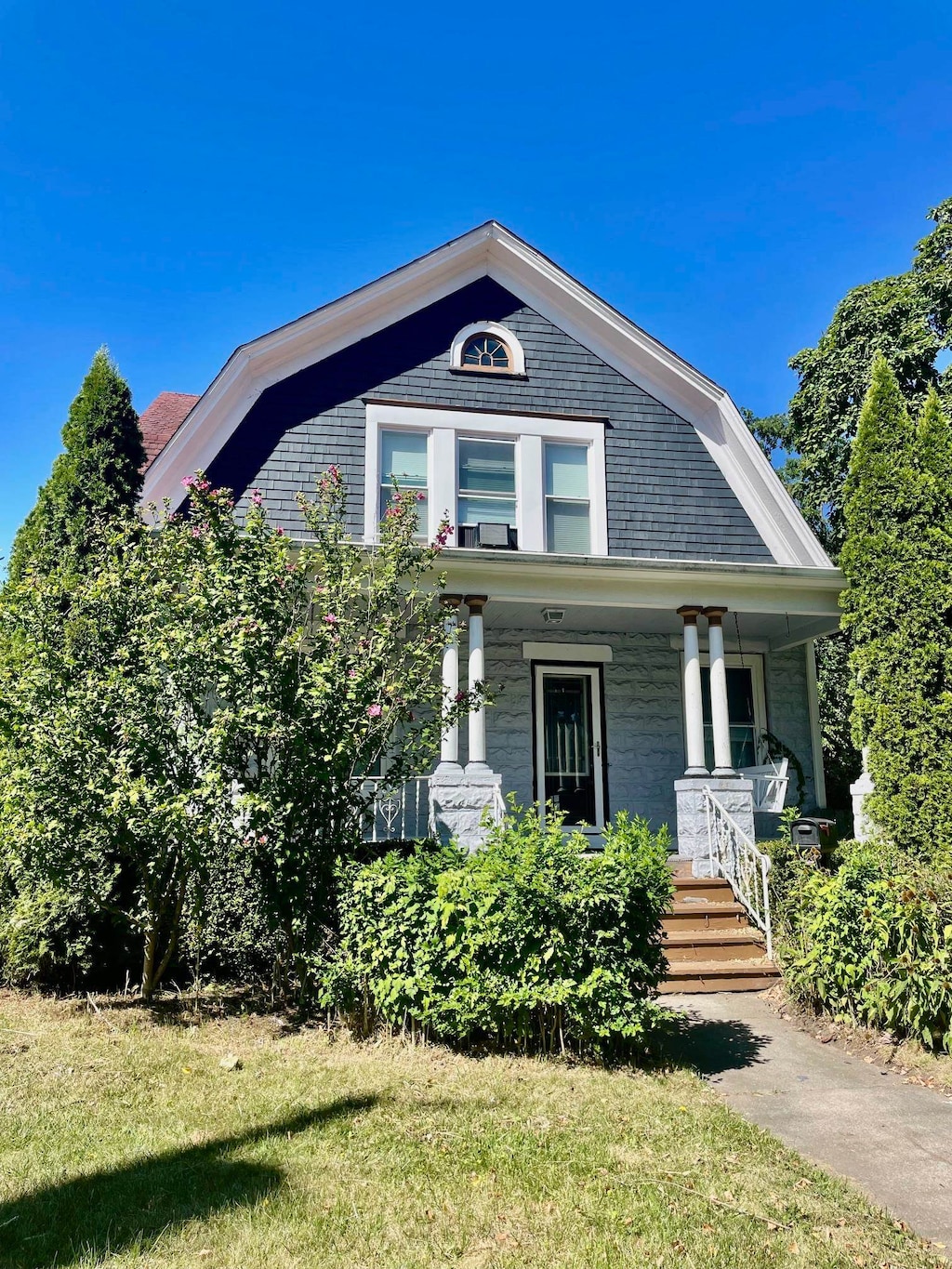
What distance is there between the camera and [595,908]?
5.30 m

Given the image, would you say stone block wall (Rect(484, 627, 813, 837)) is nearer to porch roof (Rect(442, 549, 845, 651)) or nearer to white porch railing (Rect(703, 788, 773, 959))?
porch roof (Rect(442, 549, 845, 651))

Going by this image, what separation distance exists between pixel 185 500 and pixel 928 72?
10349mm

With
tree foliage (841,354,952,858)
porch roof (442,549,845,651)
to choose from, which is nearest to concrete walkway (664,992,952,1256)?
tree foliage (841,354,952,858)

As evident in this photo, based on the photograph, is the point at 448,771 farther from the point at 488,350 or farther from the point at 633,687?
the point at 488,350

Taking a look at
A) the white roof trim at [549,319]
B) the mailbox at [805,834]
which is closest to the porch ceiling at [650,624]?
the white roof trim at [549,319]

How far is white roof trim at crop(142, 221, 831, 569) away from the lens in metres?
10.8

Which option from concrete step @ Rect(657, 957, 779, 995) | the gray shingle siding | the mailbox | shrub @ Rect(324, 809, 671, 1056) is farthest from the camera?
the gray shingle siding

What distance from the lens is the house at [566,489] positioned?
10633 millimetres

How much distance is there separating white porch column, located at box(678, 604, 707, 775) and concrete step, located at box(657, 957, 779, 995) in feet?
9.13

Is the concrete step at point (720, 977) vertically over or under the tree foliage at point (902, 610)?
under

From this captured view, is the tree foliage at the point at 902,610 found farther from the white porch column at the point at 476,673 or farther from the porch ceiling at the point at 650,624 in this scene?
the white porch column at the point at 476,673

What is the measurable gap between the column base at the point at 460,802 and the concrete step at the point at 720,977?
2564 millimetres

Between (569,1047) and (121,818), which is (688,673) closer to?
(569,1047)

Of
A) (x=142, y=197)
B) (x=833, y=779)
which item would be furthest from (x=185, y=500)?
(x=833, y=779)
